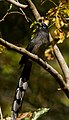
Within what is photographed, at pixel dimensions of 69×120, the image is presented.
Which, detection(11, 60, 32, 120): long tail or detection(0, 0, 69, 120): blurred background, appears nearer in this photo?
detection(11, 60, 32, 120): long tail

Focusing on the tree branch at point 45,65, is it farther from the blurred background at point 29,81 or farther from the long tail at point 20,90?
the blurred background at point 29,81

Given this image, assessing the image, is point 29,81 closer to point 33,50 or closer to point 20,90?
point 33,50

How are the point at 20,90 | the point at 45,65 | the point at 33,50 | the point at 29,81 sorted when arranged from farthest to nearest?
the point at 29,81, the point at 33,50, the point at 20,90, the point at 45,65

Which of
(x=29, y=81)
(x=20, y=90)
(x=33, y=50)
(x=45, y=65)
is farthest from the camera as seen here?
(x=29, y=81)

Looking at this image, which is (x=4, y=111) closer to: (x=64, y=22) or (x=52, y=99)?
(x=52, y=99)

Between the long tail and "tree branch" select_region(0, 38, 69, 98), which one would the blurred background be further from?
"tree branch" select_region(0, 38, 69, 98)

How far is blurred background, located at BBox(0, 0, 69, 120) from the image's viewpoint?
577 cm

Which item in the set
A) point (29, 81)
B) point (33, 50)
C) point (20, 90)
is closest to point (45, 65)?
point (20, 90)

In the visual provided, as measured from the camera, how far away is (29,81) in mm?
5859

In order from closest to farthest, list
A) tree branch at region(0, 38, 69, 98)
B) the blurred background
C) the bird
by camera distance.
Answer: tree branch at region(0, 38, 69, 98) < the bird < the blurred background

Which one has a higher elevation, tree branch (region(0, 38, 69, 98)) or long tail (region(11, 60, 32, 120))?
tree branch (region(0, 38, 69, 98))

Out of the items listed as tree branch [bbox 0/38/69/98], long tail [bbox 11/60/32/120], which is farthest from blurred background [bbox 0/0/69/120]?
tree branch [bbox 0/38/69/98]

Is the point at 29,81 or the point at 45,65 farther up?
the point at 45,65

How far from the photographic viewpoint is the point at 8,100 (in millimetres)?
5754
